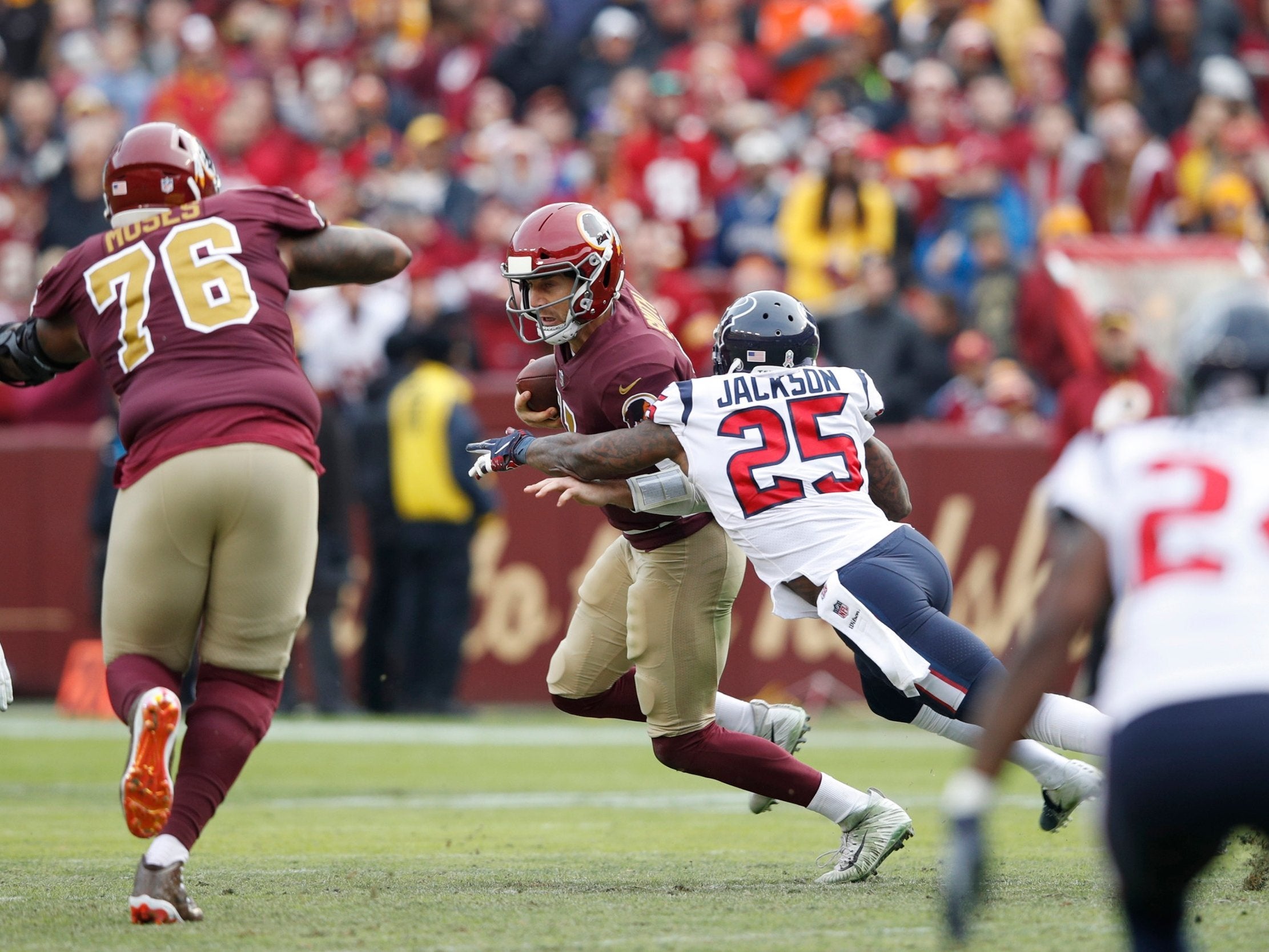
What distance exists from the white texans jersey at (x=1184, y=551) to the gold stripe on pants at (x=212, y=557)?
2388 mm

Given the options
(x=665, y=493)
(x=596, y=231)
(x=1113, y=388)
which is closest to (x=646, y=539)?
(x=665, y=493)

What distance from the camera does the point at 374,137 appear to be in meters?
15.0

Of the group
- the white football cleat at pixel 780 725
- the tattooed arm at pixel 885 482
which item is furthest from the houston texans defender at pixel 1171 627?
the white football cleat at pixel 780 725

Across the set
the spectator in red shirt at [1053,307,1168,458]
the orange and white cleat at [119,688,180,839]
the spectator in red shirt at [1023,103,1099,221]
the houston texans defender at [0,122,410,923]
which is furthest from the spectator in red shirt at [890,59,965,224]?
the orange and white cleat at [119,688,180,839]

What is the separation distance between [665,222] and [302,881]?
342 inches

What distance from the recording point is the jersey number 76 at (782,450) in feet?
16.9

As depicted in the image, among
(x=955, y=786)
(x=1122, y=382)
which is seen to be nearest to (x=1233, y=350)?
(x=955, y=786)

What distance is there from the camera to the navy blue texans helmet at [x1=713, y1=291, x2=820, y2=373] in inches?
209

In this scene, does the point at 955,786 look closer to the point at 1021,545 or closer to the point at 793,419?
the point at 793,419

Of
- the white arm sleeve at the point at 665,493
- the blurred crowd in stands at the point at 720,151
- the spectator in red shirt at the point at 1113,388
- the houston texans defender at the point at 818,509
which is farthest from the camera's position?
the blurred crowd in stands at the point at 720,151

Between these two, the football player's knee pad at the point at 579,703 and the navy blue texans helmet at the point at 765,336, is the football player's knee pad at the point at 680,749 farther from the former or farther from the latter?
the navy blue texans helmet at the point at 765,336

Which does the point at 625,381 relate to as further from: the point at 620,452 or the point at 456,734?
the point at 456,734

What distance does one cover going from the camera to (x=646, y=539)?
551 centimetres

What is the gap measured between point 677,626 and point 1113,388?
19.6 feet
